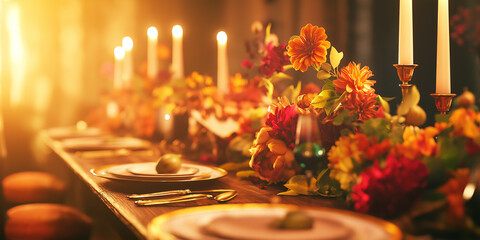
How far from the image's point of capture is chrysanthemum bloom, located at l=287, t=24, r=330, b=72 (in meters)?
1.12

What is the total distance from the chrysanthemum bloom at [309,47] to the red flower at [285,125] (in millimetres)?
103

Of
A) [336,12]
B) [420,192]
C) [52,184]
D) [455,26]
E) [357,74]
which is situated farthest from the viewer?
[336,12]

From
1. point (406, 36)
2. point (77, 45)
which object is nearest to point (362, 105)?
point (406, 36)

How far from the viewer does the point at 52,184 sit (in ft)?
8.95

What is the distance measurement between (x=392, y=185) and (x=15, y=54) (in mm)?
4607

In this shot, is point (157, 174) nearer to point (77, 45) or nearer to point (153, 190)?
point (153, 190)

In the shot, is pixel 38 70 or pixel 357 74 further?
pixel 38 70

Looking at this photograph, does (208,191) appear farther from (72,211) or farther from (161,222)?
(72,211)

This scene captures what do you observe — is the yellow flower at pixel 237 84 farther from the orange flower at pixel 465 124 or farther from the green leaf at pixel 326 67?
the orange flower at pixel 465 124

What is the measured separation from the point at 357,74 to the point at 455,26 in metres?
1.03

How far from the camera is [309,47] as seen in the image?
3.73 ft

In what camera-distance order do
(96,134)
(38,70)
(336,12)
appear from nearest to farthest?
(96,134) → (336,12) → (38,70)

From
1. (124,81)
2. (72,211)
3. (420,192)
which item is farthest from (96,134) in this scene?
(420,192)

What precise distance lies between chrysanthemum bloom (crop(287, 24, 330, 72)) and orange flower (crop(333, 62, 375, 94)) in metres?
0.06
